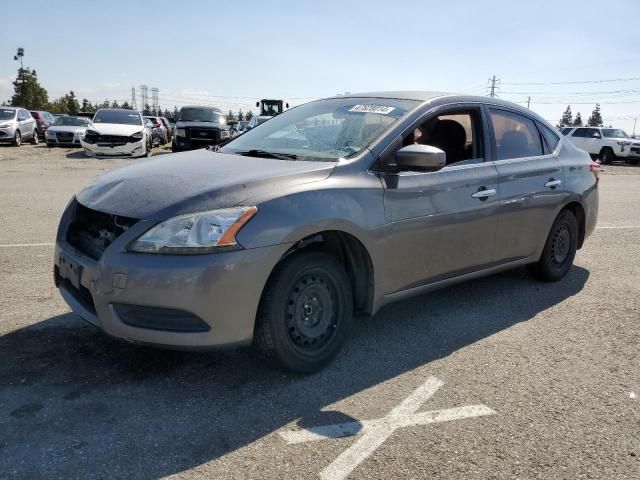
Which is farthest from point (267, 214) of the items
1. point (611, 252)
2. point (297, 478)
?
point (611, 252)

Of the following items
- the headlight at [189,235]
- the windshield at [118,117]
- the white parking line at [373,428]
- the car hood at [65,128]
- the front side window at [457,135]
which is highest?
the windshield at [118,117]

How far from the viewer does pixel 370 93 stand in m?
4.73

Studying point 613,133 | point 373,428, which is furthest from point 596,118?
point 373,428

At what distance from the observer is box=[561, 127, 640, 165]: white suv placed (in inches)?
1099

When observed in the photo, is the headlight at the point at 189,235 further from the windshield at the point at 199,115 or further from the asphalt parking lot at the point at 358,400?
the windshield at the point at 199,115

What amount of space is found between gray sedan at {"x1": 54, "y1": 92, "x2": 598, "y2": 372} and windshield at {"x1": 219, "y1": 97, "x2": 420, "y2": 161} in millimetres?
17

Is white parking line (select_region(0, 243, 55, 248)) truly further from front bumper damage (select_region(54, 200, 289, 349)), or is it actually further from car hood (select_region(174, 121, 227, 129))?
car hood (select_region(174, 121, 227, 129))

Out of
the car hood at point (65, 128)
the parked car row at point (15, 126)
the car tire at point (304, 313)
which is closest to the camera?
the car tire at point (304, 313)

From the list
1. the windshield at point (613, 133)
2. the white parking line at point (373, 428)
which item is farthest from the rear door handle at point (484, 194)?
the windshield at point (613, 133)

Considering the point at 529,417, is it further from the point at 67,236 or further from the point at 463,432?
the point at 67,236

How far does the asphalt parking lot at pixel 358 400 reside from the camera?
260cm

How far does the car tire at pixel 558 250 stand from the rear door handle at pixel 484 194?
112 centimetres

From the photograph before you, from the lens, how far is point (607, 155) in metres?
28.5

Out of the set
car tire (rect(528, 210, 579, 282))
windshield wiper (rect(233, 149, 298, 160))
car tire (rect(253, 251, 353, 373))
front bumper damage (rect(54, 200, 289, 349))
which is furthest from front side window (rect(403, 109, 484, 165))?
front bumper damage (rect(54, 200, 289, 349))
